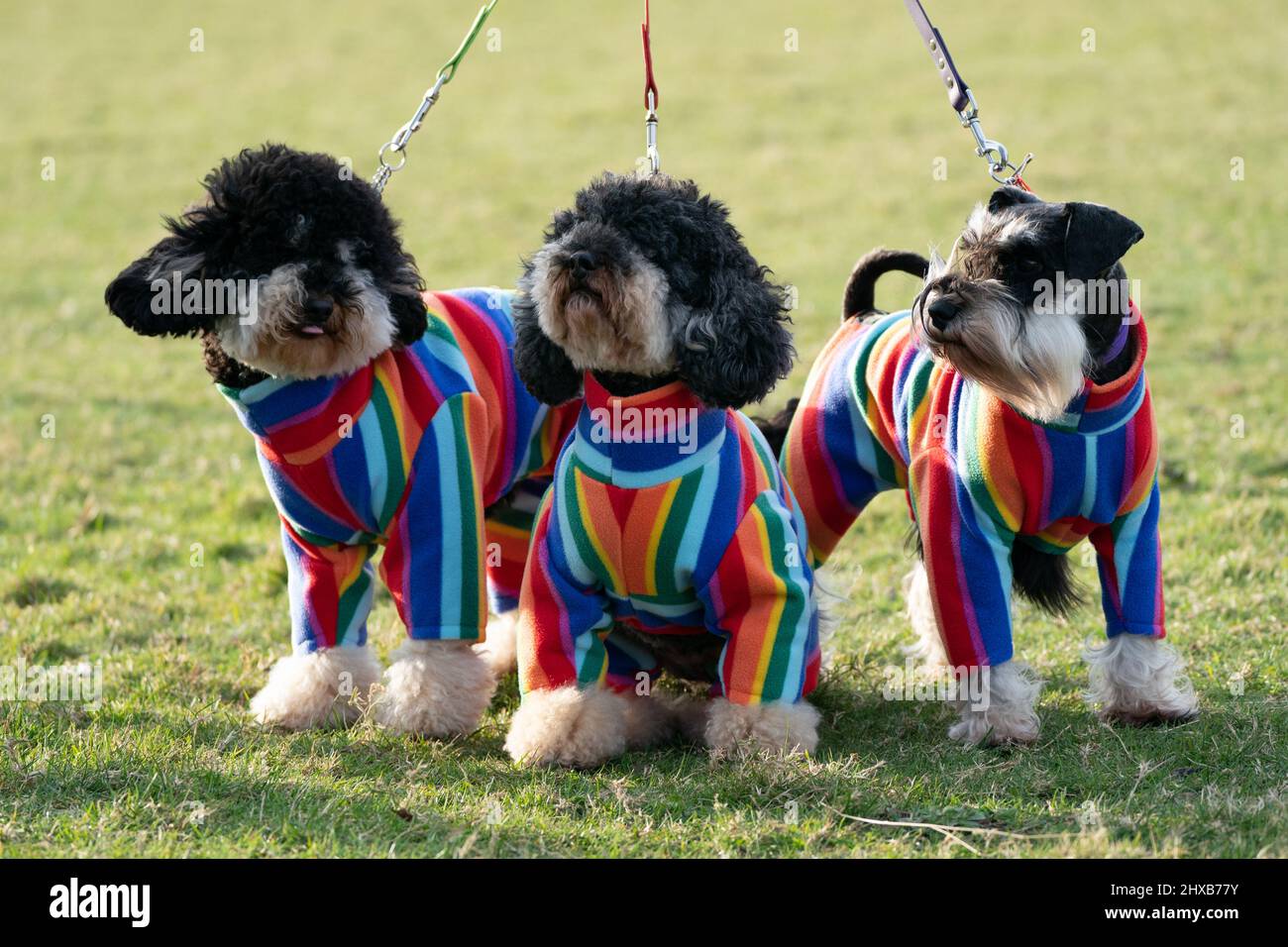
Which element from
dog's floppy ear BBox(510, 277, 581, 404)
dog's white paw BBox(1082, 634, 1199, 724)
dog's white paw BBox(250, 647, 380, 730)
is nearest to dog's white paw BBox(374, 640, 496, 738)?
dog's white paw BBox(250, 647, 380, 730)

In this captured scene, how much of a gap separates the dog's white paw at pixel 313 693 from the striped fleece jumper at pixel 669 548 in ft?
2.47

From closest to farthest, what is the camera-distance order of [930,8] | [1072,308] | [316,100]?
1. [1072,308]
2. [316,100]
3. [930,8]

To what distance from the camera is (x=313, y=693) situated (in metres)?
5.15

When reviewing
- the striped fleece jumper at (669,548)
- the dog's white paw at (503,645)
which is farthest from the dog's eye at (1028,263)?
the dog's white paw at (503,645)

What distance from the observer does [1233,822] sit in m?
3.96

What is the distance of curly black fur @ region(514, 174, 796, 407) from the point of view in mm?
4324

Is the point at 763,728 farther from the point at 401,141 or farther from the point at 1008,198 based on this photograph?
the point at 401,141

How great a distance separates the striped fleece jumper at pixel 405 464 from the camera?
4.77m

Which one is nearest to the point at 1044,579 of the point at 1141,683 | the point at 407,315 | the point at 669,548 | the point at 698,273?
the point at 1141,683

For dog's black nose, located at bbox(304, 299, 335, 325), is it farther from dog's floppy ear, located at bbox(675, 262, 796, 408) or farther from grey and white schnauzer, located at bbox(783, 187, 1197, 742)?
grey and white schnauzer, located at bbox(783, 187, 1197, 742)

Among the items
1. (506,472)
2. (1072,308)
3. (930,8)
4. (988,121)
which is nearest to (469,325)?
(506,472)

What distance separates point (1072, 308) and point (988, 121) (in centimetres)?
1324

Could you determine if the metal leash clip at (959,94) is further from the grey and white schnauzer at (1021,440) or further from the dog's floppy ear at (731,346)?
the dog's floppy ear at (731,346)
